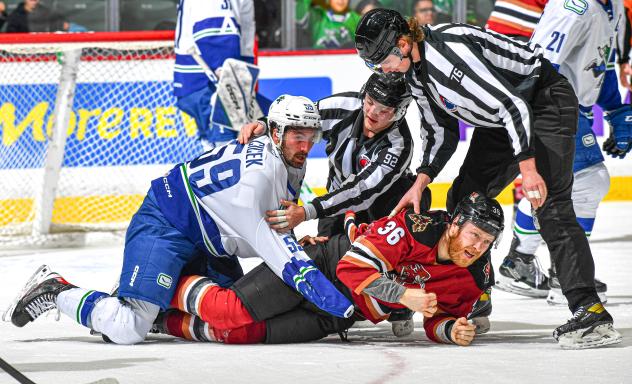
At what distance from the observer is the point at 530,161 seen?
3.16 m

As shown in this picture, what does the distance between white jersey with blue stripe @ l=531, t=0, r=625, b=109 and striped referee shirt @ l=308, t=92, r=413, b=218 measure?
2.33ft

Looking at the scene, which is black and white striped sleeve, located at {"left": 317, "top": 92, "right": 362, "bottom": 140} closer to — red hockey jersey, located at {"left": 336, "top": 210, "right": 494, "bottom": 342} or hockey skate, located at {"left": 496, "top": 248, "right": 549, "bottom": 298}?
red hockey jersey, located at {"left": 336, "top": 210, "right": 494, "bottom": 342}

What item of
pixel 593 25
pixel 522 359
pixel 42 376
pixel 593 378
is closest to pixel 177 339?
pixel 42 376

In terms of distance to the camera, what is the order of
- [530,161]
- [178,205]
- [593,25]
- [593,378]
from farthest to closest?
[593,25]
[178,205]
[530,161]
[593,378]

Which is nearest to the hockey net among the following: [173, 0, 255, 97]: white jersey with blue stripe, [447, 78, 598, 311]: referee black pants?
[173, 0, 255, 97]: white jersey with blue stripe

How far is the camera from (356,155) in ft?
12.5

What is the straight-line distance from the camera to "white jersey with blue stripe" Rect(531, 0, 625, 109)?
4195mm

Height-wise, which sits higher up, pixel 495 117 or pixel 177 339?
pixel 495 117

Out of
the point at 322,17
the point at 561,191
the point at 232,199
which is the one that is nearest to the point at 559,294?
the point at 561,191

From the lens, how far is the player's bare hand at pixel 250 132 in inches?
139

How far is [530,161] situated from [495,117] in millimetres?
165

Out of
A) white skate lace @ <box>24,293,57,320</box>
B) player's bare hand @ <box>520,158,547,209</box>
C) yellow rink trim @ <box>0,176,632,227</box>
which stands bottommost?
yellow rink trim @ <box>0,176,632,227</box>

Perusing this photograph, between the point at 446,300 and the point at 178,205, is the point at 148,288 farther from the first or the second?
the point at 446,300

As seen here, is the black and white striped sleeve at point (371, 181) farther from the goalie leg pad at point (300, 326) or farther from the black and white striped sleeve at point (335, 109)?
the goalie leg pad at point (300, 326)
